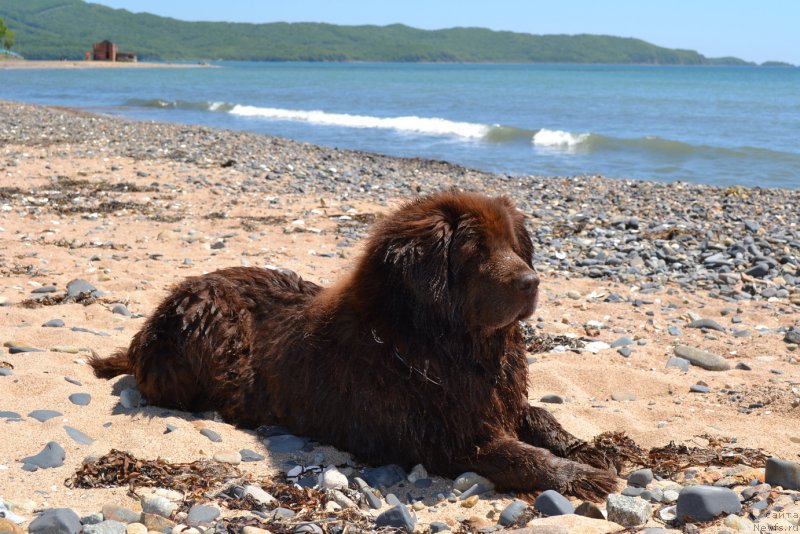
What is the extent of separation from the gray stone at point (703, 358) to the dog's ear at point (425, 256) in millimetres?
3152

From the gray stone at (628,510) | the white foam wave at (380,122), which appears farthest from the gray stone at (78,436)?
the white foam wave at (380,122)

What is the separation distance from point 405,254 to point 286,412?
1.30 meters

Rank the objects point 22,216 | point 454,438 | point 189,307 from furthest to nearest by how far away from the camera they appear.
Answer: point 22,216
point 189,307
point 454,438

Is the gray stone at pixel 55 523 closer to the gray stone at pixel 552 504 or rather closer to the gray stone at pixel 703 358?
the gray stone at pixel 552 504

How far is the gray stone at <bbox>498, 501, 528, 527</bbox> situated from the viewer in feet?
12.6

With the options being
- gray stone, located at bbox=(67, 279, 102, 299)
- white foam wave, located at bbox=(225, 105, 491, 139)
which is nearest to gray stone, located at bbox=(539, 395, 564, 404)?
gray stone, located at bbox=(67, 279, 102, 299)

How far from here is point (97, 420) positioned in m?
4.88

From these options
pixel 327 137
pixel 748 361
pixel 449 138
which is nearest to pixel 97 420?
pixel 748 361

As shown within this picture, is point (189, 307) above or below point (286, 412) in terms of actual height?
above

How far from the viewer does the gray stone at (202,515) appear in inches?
143

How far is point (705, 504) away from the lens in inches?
146

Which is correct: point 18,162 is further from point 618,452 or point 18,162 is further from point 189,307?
point 618,452

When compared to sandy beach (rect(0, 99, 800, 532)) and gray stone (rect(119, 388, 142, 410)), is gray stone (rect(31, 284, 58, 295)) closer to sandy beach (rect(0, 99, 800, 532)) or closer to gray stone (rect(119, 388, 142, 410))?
sandy beach (rect(0, 99, 800, 532))

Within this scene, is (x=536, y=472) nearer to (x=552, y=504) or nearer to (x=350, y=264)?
(x=552, y=504)
